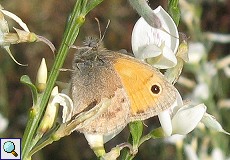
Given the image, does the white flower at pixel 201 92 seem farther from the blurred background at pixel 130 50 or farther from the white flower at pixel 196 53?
the white flower at pixel 196 53

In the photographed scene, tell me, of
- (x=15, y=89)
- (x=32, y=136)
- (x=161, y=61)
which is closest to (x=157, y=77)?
(x=161, y=61)

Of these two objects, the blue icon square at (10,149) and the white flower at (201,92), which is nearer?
the blue icon square at (10,149)

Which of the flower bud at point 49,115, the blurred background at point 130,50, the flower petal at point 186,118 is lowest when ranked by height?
the blurred background at point 130,50

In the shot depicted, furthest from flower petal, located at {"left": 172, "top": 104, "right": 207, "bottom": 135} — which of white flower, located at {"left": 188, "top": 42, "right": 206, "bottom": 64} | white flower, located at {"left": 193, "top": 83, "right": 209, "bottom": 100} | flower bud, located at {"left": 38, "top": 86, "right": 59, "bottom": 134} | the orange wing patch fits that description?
white flower, located at {"left": 193, "top": 83, "right": 209, "bottom": 100}

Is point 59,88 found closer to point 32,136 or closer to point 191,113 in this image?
point 32,136

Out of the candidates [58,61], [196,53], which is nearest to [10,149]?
[58,61]

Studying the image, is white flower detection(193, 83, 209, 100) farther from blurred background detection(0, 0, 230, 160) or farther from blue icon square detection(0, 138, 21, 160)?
blue icon square detection(0, 138, 21, 160)

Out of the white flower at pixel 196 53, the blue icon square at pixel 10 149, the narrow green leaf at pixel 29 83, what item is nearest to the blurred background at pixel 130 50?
the white flower at pixel 196 53
